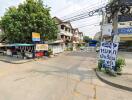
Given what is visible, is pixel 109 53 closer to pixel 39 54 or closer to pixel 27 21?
pixel 39 54

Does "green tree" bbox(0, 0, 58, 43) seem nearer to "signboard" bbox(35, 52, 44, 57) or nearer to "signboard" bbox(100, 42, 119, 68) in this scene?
"signboard" bbox(35, 52, 44, 57)

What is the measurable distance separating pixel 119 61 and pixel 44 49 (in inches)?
583

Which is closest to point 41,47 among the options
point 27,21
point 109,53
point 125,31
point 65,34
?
point 27,21

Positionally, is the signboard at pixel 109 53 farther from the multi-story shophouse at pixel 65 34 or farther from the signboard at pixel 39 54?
the multi-story shophouse at pixel 65 34

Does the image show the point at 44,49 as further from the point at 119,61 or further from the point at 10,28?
the point at 119,61

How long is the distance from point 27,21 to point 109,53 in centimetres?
1588

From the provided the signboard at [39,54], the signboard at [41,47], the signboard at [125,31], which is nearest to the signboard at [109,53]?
the signboard at [41,47]

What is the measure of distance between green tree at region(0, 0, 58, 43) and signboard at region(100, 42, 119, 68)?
46.3 ft

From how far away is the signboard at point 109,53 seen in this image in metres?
10.0

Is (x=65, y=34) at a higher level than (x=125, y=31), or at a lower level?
higher

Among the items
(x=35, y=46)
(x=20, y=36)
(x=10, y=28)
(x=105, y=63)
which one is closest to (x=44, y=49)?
(x=35, y=46)

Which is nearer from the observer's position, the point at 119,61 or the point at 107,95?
the point at 107,95

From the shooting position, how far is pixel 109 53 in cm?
1052

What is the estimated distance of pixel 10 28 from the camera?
22516 millimetres
